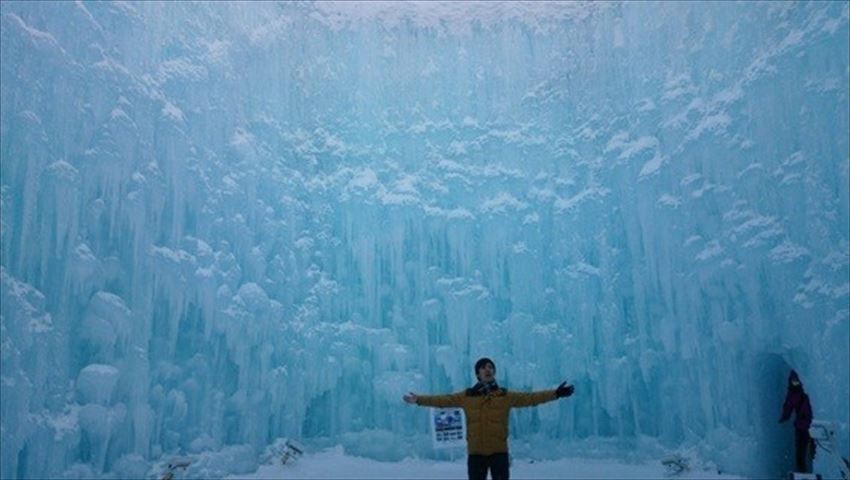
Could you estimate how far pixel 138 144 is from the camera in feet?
23.5

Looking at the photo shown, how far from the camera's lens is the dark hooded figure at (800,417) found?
267 inches

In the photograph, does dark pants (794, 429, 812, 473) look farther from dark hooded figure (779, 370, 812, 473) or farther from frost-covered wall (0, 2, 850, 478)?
frost-covered wall (0, 2, 850, 478)

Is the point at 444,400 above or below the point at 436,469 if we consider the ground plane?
above

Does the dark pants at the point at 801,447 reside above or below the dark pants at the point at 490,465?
below

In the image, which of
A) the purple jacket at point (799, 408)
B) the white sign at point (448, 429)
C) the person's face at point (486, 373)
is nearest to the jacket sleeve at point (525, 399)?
the person's face at point (486, 373)

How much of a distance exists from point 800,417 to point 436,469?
Result: 4.53 meters

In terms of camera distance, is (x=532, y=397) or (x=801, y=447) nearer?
(x=532, y=397)

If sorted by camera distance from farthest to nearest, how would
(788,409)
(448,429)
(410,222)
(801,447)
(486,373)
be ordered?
(410,222), (788,409), (801,447), (448,429), (486,373)

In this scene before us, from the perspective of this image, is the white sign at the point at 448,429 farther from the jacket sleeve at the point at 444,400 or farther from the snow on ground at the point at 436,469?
the snow on ground at the point at 436,469

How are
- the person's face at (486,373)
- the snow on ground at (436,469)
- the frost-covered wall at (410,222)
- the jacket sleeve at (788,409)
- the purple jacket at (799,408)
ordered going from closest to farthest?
the person's face at (486,373) < the frost-covered wall at (410,222) < the purple jacket at (799,408) < the jacket sleeve at (788,409) < the snow on ground at (436,469)

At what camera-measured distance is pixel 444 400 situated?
377 cm

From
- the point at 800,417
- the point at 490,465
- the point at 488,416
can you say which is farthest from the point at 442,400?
the point at 800,417

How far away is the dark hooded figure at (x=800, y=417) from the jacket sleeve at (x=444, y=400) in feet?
16.0

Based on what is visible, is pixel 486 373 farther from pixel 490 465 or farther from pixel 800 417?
pixel 800 417
